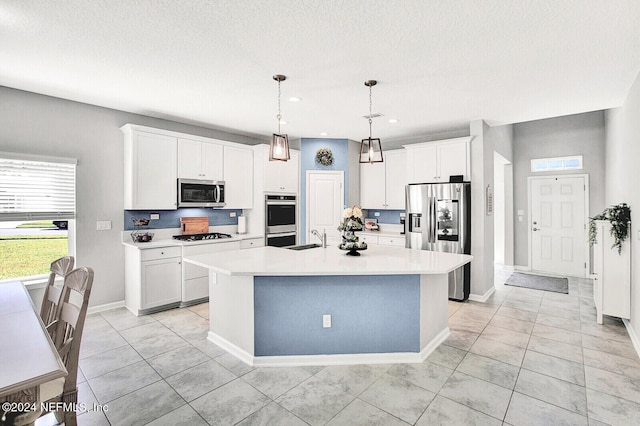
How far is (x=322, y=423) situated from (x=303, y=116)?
141 inches

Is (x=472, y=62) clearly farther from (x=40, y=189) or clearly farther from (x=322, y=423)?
(x=40, y=189)

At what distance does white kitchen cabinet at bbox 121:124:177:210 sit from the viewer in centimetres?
414

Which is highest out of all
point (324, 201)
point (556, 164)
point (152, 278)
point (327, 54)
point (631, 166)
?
point (327, 54)

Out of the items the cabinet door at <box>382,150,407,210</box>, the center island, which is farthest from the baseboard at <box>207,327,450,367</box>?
the cabinet door at <box>382,150,407,210</box>

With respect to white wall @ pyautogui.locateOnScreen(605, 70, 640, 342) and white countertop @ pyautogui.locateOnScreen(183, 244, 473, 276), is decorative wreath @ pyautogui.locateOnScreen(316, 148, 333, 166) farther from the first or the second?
white wall @ pyautogui.locateOnScreen(605, 70, 640, 342)

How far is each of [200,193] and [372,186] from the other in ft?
10.2

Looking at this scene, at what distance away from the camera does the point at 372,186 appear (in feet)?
20.4

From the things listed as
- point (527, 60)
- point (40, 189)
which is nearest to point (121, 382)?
point (40, 189)

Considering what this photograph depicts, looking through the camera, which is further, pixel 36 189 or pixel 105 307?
pixel 105 307

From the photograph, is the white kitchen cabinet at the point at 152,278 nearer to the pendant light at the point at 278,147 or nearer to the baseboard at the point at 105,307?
the baseboard at the point at 105,307

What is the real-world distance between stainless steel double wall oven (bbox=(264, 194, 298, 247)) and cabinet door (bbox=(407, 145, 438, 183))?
2.04 metres

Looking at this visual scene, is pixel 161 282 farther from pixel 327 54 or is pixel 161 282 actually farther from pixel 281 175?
pixel 327 54

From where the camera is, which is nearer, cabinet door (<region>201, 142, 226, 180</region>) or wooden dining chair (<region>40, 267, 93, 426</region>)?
wooden dining chair (<region>40, 267, 93, 426</region>)

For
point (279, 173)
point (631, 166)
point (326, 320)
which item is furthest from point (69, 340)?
point (631, 166)
